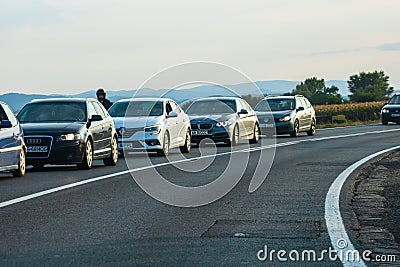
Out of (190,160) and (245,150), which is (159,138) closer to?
(190,160)

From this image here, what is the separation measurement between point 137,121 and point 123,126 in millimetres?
400

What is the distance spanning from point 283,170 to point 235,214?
738cm

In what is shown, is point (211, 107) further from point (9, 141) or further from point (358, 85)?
point (358, 85)

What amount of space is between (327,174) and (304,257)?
951 centimetres

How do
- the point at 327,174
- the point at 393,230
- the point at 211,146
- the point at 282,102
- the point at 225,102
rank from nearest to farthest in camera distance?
1. the point at 393,230
2. the point at 327,174
3. the point at 211,146
4. the point at 225,102
5. the point at 282,102

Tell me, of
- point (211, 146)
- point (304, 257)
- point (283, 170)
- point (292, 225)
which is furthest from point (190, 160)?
point (304, 257)

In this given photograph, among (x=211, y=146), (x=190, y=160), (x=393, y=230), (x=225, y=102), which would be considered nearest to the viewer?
(x=393, y=230)

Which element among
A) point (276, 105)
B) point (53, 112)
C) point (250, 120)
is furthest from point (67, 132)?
point (276, 105)

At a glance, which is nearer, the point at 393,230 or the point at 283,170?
the point at 393,230

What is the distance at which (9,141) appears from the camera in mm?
17047

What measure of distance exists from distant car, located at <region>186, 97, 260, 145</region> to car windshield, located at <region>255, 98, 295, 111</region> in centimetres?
509

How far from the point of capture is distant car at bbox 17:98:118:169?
1875cm

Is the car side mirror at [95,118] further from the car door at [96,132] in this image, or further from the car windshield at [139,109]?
the car windshield at [139,109]

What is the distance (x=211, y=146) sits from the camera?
28.9 metres
